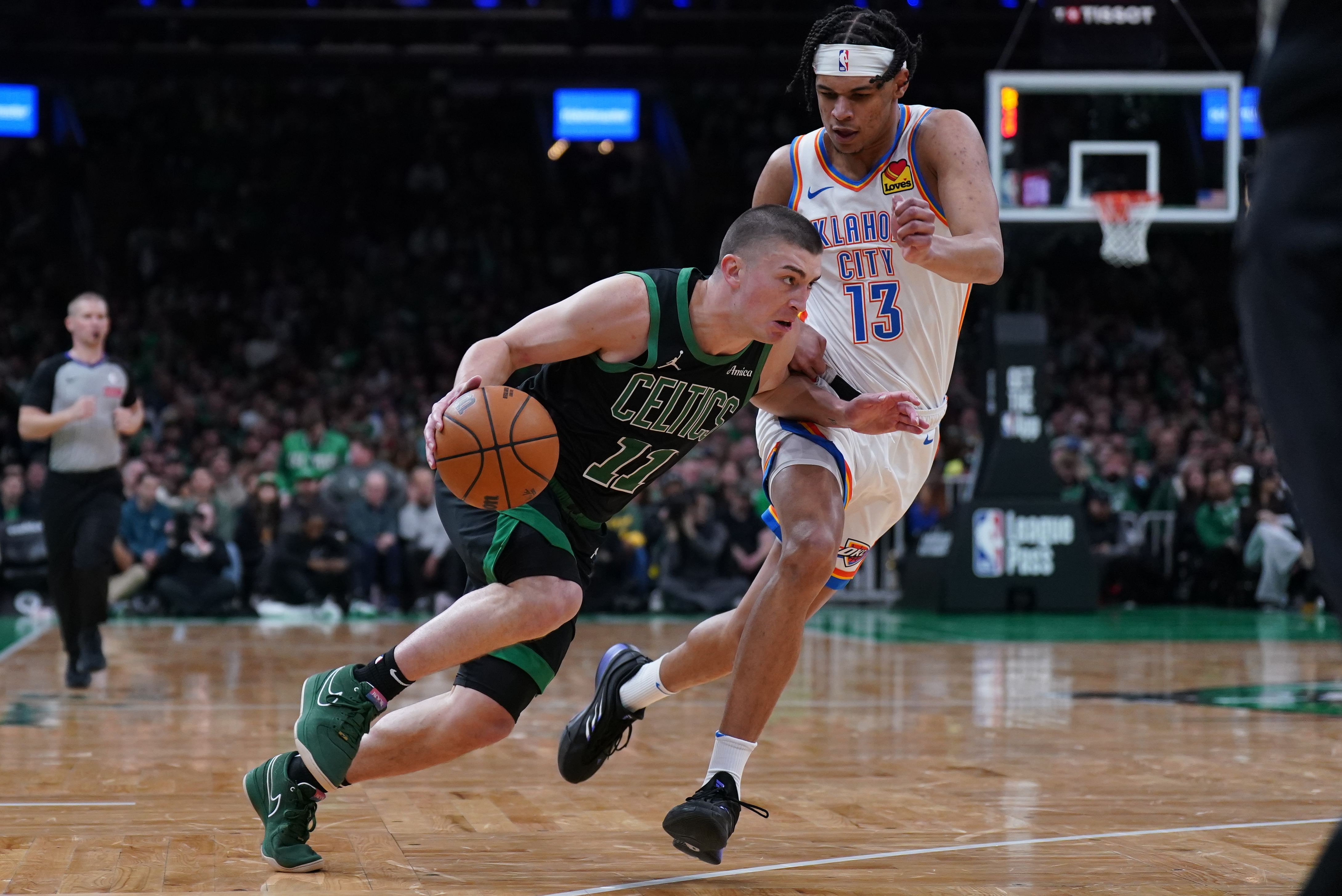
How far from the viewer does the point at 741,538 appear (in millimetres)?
15516

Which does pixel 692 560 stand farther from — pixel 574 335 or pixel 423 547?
pixel 574 335

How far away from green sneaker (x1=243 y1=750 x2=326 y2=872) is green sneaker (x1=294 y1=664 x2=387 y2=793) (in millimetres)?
64

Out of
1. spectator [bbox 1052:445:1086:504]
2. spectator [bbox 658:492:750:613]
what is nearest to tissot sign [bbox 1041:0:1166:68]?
spectator [bbox 1052:445:1086:504]

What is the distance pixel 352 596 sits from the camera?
1505cm

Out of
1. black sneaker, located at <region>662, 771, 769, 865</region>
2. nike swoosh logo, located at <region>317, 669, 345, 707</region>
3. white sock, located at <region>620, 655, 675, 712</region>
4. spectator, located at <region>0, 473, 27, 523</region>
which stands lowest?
black sneaker, located at <region>662, 771, 769, 865</region>

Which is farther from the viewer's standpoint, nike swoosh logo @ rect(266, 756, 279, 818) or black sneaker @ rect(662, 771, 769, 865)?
nike swoosh logo @ rect(266, 756, 279, 818)

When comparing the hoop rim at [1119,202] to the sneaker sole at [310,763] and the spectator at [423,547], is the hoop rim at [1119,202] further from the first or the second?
the sneaker sole at [310,763]

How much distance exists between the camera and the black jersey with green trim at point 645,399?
403 centimetres

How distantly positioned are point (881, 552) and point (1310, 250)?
50.3 feet

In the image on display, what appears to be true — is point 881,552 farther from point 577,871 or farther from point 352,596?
point 577,871

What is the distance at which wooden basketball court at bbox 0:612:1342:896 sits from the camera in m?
3.82

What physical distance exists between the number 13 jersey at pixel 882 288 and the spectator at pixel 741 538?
1067 cm

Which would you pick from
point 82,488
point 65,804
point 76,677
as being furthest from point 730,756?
point 82,488

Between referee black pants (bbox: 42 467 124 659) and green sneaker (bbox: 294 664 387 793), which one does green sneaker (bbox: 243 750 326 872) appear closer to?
green sneaker (bbox: 294 664 387 793)
